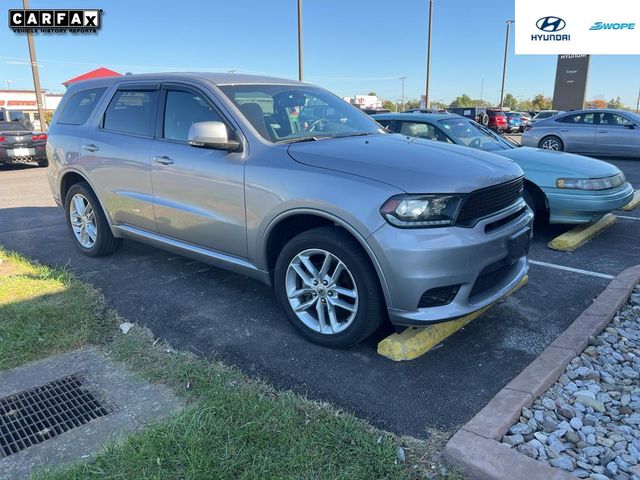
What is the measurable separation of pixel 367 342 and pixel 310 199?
1114 mm

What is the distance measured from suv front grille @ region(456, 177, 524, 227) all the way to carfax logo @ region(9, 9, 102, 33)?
14337 millimetres

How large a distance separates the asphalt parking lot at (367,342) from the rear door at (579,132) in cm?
879

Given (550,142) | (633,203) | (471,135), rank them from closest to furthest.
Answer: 1. (471,135)
2. (633,203)
3. (550,142)

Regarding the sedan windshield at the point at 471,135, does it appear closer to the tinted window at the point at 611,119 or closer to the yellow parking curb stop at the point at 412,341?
the yellow parking curb stop at the point at 412,341

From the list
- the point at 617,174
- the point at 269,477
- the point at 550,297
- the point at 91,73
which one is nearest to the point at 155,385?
the point at 269,477

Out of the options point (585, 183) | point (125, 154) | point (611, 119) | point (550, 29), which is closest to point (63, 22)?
point (125, 154)

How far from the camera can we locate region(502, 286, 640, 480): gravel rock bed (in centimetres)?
229

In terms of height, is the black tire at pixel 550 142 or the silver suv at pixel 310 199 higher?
the silver suv at pixel 310 199

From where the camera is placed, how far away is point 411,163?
10.1 feet

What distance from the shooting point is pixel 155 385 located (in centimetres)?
293

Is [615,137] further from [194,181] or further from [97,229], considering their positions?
[97,229]

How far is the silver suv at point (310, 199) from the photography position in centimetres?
287

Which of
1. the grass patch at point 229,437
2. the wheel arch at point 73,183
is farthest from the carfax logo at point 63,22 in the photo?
the grass patch at point 229,437

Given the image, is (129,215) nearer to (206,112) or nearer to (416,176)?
(206,112)
